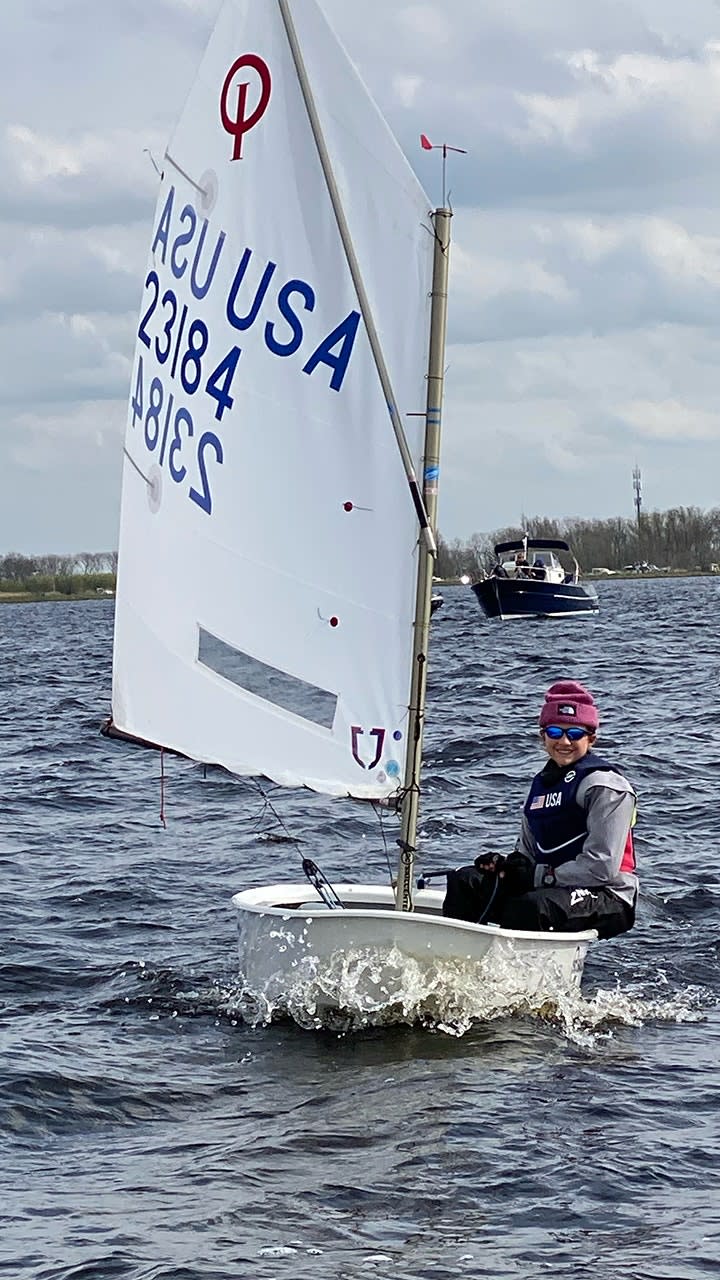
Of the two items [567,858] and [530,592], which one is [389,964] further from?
[530,592]

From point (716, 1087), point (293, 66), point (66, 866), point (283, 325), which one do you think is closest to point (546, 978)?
point (716, 1087)

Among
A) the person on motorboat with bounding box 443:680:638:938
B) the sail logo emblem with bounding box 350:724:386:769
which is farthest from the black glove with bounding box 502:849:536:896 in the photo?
the sail logo emblem with bounding box 350:724:386:769

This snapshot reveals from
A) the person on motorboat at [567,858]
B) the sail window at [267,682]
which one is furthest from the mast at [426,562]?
the sail window at [267,682]

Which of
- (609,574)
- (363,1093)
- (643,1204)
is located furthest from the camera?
(609,574)

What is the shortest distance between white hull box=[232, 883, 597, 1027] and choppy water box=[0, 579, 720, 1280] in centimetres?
17

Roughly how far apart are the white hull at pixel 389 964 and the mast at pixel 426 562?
0.47 meters

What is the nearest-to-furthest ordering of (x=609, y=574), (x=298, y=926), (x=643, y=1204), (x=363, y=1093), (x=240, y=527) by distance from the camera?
(x=643, y=1204) < (x=363, y=1093) < (x=298, y=926) < (x=240, y=527) < (x=609, y=574)

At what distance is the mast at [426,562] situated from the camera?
810cm

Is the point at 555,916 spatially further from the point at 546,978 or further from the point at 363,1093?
the point at 363,1093

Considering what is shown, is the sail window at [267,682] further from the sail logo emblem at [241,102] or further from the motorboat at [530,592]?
the motorboat at [530,592]

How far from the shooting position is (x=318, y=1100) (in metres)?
7.55

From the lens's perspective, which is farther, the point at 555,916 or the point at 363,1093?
the point at 555,916

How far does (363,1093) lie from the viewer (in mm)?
7605

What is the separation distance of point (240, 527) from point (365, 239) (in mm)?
1583
